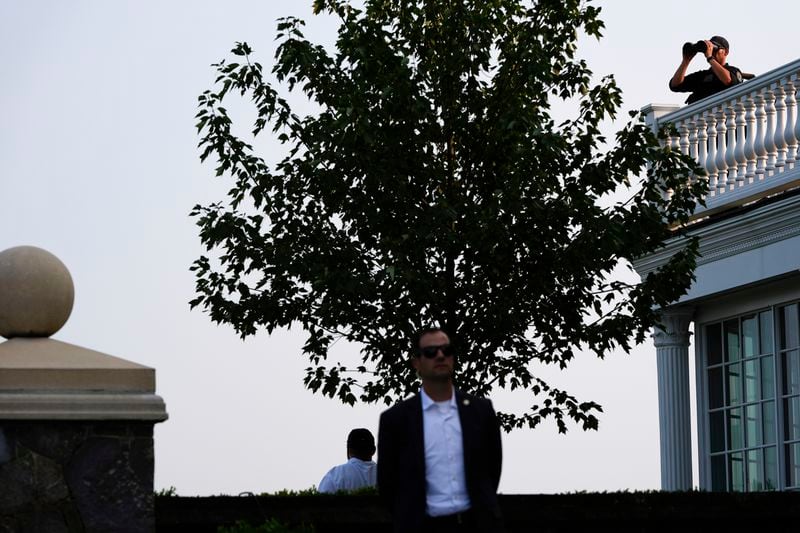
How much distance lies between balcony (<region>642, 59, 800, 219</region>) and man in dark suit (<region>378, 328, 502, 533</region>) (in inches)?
341

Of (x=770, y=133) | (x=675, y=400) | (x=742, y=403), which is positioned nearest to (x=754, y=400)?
(x=742, y=403)

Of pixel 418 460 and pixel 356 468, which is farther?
pixel 356 468

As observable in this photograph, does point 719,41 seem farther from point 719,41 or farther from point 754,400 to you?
point 754,400

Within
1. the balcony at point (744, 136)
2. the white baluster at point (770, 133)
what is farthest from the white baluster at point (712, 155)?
the white baluster at point (770, 133)

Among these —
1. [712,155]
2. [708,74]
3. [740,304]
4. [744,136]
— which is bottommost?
[740,304]

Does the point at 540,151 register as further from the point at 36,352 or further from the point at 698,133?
the point at 36,352

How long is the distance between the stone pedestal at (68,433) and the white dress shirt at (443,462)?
1.57 metres

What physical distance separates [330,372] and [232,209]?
1.95 m

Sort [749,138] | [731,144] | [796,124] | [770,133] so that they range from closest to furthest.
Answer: [796,124]
[770,133]
[749,138]
[731,144]

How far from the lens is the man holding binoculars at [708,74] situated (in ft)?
59.2

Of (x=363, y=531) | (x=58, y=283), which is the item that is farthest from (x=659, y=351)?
(x=58, y=283)

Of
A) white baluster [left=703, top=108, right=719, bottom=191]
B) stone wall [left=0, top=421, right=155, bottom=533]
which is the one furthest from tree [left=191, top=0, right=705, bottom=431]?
stone wall [left=0, top=421, right=155, bottom=533]

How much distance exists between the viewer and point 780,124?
16.4 meters

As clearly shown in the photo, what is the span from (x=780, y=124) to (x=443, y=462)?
933 cm
